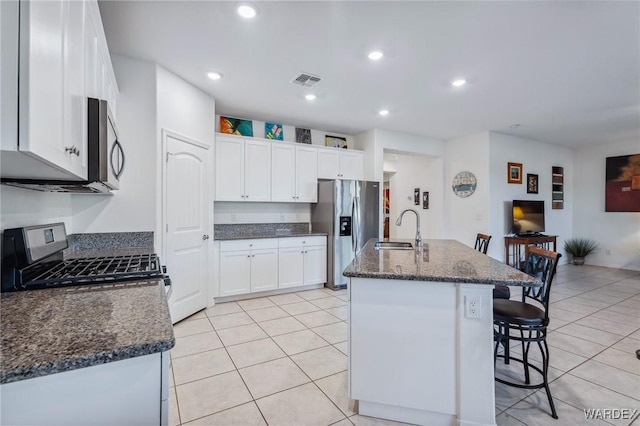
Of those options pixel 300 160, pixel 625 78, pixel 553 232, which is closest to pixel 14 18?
pixel 300 160

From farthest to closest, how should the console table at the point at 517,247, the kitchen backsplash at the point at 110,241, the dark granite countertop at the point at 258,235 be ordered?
the console table at the point at 517,247
the dark granite countertop at the point at 258,235
the kitchen backsplash at the point at 110,241

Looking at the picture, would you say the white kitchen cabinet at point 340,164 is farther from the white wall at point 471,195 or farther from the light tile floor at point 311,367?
the light tile floor at point 311,367

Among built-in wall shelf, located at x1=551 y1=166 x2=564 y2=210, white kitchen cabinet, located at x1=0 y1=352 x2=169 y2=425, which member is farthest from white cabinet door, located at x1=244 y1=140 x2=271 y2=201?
built-in wall shelf, located at x1=551 y1=166 x2=564 y2=210

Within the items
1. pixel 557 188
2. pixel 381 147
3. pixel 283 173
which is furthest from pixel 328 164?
pixel 557 188

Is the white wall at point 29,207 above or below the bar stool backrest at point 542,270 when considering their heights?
above

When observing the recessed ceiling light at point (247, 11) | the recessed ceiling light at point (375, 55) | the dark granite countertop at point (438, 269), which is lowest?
the dark granite countertop at point (438, 269)

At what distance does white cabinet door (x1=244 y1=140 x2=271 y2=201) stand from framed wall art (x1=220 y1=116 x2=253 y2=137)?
0.97 ft

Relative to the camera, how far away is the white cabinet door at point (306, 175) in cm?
465

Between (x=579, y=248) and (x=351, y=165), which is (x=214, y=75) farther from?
(x=579, y=248)

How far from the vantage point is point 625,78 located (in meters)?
3.16

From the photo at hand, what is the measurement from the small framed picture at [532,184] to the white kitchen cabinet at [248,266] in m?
5.07

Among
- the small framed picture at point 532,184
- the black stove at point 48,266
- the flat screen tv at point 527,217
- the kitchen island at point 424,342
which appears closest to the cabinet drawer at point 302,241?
the black stove at point 48,266

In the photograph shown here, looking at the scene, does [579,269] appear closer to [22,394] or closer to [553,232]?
[553,232]

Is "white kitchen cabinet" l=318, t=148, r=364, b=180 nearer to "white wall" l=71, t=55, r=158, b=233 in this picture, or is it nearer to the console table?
"white wall" l=71, t=55, r=158, b=233
